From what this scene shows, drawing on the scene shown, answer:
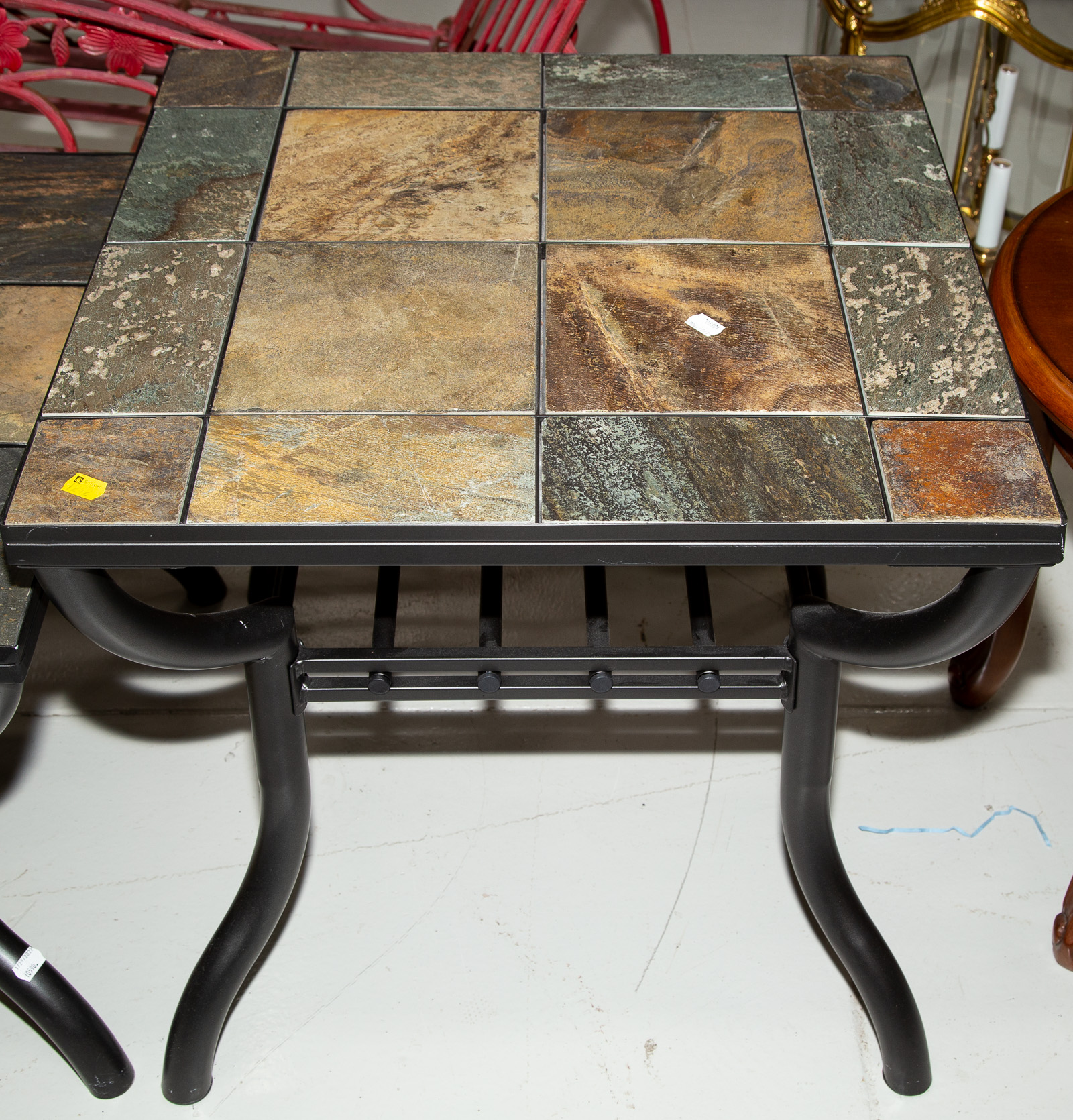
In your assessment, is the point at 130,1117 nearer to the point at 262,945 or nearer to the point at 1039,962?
the point at 262,945

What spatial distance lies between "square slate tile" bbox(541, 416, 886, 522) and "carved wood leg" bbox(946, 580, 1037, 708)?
30.1 inches

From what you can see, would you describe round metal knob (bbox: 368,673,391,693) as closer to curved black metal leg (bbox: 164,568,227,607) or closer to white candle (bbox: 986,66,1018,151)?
curved black metal leg (bbox: 164,568,227,607)

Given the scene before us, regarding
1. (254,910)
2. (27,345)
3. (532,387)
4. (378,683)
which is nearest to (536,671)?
(378,683)

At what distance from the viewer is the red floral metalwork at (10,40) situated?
6.50 ft

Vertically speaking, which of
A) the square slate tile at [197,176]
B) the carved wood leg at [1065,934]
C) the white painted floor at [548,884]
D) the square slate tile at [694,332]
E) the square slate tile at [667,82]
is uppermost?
the square slate tile at [667,82]

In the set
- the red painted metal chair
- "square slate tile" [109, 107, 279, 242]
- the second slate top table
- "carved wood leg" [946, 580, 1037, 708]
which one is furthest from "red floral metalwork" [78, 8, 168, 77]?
"carved wood leg" [946, 580, 1037, 708]

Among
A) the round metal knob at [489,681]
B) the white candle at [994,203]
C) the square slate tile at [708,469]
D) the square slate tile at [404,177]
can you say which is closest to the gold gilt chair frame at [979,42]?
the white candle at [994,203]

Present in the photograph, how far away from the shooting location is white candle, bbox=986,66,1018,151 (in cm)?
210

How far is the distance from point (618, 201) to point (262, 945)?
987 millimetres

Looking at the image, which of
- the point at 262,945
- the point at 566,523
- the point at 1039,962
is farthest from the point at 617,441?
the point at 1039,962

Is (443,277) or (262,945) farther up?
(443,277)

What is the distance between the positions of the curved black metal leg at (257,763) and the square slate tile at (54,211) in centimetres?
52

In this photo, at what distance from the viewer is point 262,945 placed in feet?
4.78

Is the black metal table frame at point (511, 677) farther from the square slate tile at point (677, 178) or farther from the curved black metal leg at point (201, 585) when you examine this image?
the curved black metal leg at point (201, 585)
